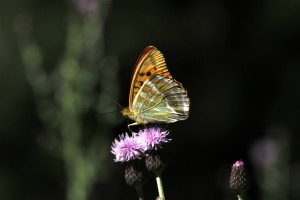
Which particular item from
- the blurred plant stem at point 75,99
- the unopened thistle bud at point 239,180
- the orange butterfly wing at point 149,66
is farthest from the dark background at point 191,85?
the unopened thistle bud at point 239,180

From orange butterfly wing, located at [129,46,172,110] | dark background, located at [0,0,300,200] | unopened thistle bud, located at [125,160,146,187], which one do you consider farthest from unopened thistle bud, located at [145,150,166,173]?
dark background, located at [0,0,300,200]

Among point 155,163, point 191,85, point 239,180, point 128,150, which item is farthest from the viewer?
point 191,85

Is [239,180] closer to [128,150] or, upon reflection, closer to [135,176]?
[135,176]

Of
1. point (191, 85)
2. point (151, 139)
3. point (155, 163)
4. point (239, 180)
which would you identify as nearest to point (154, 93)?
point (151, 139)

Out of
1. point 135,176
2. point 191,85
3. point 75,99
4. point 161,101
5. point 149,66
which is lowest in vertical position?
point 135,176

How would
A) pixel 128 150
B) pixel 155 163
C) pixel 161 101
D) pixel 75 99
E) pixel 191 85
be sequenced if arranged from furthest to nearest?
pixel 191 85 < pixel 75 99 < pixel 161 101 < pixel 128 150 < pixel 155 163

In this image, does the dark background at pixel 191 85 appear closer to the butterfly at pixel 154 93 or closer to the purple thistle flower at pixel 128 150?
the butterfly at pixel 154 93

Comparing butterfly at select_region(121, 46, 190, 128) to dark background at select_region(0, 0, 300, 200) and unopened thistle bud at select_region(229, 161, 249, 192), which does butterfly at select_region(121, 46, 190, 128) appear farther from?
dark background at select_region(0, 0, 300, 200)
